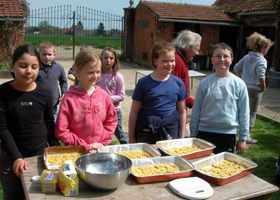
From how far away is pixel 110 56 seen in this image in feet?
13.0

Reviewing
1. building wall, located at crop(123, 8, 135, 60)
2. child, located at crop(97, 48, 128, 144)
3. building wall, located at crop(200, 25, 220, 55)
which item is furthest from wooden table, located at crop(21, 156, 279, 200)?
building wall, located at crop(123, 8, 135, 60)

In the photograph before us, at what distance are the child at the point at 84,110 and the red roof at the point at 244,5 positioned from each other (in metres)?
13.1

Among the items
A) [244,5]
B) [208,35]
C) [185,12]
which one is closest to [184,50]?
[185,12]

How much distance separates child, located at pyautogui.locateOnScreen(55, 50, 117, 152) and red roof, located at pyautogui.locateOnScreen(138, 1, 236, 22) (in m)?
14.6

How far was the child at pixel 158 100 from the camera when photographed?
9.58 feet

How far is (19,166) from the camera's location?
217 cm

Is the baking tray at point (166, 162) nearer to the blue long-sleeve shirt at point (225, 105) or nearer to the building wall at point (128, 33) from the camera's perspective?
the blue long-sleeve shirt at point (225, 105)

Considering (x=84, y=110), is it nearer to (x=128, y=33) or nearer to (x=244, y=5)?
(x=244, y=5)

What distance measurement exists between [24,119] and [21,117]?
0.09 feet

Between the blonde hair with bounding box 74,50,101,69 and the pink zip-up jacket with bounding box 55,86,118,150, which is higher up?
the blonde hair with bounding box 74,50,101,69

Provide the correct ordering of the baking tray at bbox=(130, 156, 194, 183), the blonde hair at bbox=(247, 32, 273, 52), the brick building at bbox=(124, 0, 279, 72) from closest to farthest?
the baking tray at bbox=(130, 156, 194, 183)
the blonde hair at bbox=(247, 32, 273, 52)
the brick building at bbox=(124, 0, 279, 72)

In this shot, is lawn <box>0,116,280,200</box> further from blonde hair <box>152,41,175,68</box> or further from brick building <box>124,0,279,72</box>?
brick building <box>124,0,279,72</box>

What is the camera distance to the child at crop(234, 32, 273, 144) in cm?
523

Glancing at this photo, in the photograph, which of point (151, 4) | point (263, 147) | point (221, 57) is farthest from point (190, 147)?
point (151, 4)
